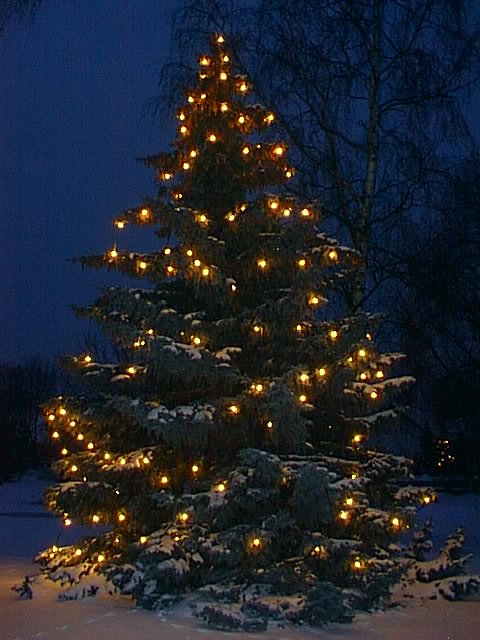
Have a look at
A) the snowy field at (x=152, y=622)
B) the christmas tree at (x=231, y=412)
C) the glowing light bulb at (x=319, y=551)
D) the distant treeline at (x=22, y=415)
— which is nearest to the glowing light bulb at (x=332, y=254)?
the christmas tree at (x=231, y=412)

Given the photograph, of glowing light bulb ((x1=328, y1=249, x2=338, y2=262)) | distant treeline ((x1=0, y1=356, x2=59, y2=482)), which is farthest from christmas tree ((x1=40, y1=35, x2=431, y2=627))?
distant treeline ((x1=0, y1=356, x2=59, y2=482))

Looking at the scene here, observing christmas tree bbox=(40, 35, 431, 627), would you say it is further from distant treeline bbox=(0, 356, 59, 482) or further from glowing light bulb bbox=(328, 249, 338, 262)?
distant treeline bbox=(0, 356, 59, 482)

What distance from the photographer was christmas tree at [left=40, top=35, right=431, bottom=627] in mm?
10289

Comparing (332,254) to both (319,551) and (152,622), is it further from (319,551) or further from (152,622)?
(152,622)

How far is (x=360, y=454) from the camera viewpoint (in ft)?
37.9

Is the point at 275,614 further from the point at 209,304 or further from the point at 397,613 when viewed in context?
the point at 209,304

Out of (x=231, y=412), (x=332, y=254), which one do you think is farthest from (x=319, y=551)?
(x=332, y=254)

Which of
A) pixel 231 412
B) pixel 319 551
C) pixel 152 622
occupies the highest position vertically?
pixel 231 412

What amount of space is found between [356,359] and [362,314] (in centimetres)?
58

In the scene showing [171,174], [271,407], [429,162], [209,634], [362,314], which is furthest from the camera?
[429,162]

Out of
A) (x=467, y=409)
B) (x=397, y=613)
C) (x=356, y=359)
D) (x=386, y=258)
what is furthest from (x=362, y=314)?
(x=467, y=409)

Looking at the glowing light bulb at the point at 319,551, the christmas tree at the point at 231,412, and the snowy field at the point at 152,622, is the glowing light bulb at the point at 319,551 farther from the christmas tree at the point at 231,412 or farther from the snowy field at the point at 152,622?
the snowy field at the point at 152,622

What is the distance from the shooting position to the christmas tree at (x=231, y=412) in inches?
405

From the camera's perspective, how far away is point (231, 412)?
10.9 m
